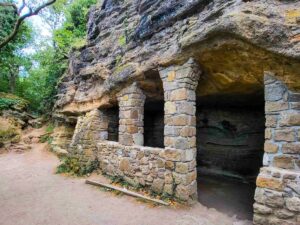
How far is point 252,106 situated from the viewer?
650 cm

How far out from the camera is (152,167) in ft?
16.4

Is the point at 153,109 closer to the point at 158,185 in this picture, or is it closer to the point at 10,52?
the point at 158,185

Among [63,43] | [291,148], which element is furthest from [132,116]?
[63,43]

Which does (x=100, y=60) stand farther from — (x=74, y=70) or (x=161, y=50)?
(x=161, y=50)

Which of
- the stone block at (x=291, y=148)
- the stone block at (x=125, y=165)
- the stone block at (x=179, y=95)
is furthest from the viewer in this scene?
the stone block at (x=125, y=165)

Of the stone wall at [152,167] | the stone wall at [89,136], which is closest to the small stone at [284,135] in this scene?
the stone wall at [152,167]

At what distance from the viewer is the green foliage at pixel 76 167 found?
6.76 m

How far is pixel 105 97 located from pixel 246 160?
183 inches

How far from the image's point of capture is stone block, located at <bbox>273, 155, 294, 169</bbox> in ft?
10.4

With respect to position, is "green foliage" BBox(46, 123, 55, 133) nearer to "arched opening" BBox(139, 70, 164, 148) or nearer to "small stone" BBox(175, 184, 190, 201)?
"arched opening" BBox(139, 70, 164, 148)

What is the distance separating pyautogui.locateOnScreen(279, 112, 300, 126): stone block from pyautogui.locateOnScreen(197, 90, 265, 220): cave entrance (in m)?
2.03

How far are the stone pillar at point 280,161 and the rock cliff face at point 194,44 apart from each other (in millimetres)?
256

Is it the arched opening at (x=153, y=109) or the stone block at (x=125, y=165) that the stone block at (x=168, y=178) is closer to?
the stone block at (x=125, y=165)

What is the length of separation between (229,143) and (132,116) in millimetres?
3239
